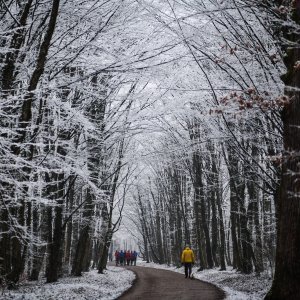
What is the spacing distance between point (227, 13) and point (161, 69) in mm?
1663

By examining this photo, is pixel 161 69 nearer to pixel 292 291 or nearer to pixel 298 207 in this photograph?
pixel 298 207

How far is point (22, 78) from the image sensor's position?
7363 mm

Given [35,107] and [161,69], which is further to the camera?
[35,107]

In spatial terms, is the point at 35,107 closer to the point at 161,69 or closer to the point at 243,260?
the point at 161,69

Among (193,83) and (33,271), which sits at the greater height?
(193,83)

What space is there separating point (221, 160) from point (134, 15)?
16.8 metres

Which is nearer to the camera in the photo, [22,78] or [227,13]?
[227,13]

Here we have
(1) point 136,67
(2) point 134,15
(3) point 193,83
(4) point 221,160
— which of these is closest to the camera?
(1) point 136,67

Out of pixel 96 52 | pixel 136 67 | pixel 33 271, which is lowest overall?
pixel 33 271

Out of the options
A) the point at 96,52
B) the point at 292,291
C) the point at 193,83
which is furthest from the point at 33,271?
the point at 292,291

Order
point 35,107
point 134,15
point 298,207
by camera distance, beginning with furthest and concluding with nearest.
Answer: point 35,107 < point 134,15 < point 298,207

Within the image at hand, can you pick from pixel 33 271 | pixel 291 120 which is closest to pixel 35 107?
pixel 291 120

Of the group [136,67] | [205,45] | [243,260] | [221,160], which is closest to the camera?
[136,67]

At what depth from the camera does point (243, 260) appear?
667 inches
